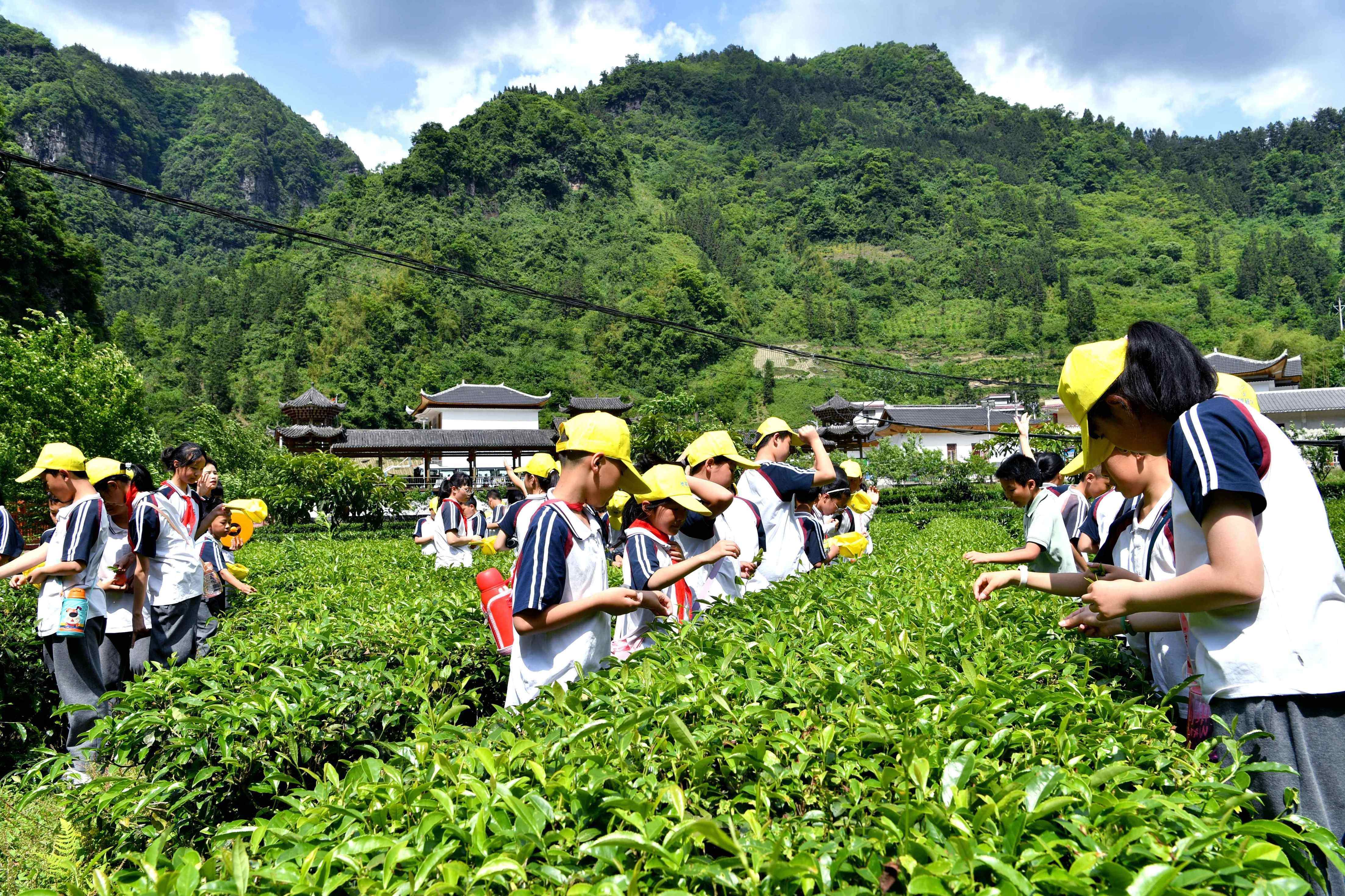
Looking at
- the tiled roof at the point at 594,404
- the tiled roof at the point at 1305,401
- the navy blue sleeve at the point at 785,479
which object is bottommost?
the navy blue sleeve at the point at 785,479

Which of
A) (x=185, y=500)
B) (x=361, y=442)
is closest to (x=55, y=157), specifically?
(x=361, y=442)

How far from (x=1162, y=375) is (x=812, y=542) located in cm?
475

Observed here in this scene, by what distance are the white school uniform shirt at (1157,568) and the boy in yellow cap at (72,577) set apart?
4.76 meters

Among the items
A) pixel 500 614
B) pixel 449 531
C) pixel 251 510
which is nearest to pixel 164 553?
pixel 251 510

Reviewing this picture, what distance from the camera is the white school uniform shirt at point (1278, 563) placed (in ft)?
5.66

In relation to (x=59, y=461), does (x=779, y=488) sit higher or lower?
lower

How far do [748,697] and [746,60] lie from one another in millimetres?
178343

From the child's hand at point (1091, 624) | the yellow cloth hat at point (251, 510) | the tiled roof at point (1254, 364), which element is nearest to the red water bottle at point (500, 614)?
the child's hand at point (1091, 624)

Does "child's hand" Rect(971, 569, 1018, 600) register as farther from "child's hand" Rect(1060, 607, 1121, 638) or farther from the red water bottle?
the red water bottle

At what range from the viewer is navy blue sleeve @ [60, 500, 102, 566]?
4.41 meters

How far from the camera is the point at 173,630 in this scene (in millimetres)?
5457

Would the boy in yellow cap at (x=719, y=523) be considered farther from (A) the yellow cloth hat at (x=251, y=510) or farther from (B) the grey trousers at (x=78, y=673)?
(A) the yellow cloth hat at (x=251, y=510)

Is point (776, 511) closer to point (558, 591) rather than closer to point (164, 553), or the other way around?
point (558, 591)

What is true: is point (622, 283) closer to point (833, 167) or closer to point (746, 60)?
point (833, 167)
